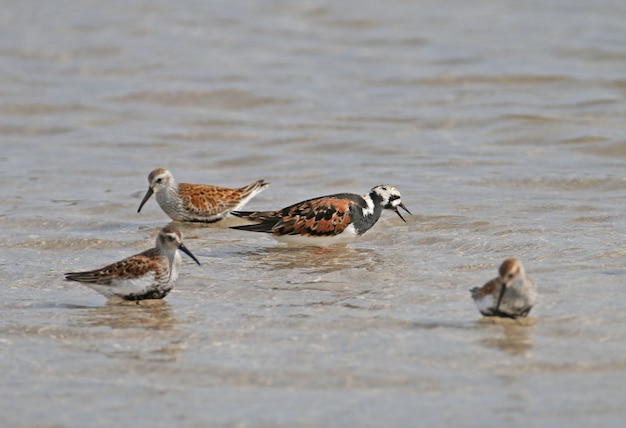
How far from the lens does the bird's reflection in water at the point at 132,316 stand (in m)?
8.82

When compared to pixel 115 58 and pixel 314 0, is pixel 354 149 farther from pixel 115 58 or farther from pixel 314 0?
pixel 314 0

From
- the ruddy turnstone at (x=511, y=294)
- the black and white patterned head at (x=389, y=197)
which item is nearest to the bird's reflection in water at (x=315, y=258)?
the black and white patterned head at (x=389, y=197)

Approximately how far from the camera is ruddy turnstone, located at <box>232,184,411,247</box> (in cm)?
1158

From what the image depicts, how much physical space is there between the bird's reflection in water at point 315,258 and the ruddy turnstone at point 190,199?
1373mm

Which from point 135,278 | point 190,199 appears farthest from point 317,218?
point 135,278

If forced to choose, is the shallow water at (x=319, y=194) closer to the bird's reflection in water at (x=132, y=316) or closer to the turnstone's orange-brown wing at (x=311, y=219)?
the bird's reflection in water at (x=132, y=316)

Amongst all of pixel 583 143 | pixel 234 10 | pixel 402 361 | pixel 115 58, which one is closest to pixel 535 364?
pixel 402 361

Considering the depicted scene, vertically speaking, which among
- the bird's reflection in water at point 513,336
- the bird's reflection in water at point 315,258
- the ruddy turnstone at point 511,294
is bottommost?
the bird's reflection in water at point 513,336

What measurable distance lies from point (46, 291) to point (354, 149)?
7435mm

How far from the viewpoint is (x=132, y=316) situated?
9.10 meters

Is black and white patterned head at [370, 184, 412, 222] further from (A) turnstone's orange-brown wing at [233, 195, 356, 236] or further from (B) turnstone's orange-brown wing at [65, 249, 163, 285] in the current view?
(B) turnstone's orange-brown wing at [65, 249, 163, 285]

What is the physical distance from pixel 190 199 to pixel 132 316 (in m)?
4.04

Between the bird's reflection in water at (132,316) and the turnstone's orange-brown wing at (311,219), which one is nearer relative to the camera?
the bird's reflection in water at (132,316)

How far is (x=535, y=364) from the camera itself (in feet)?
24.9
